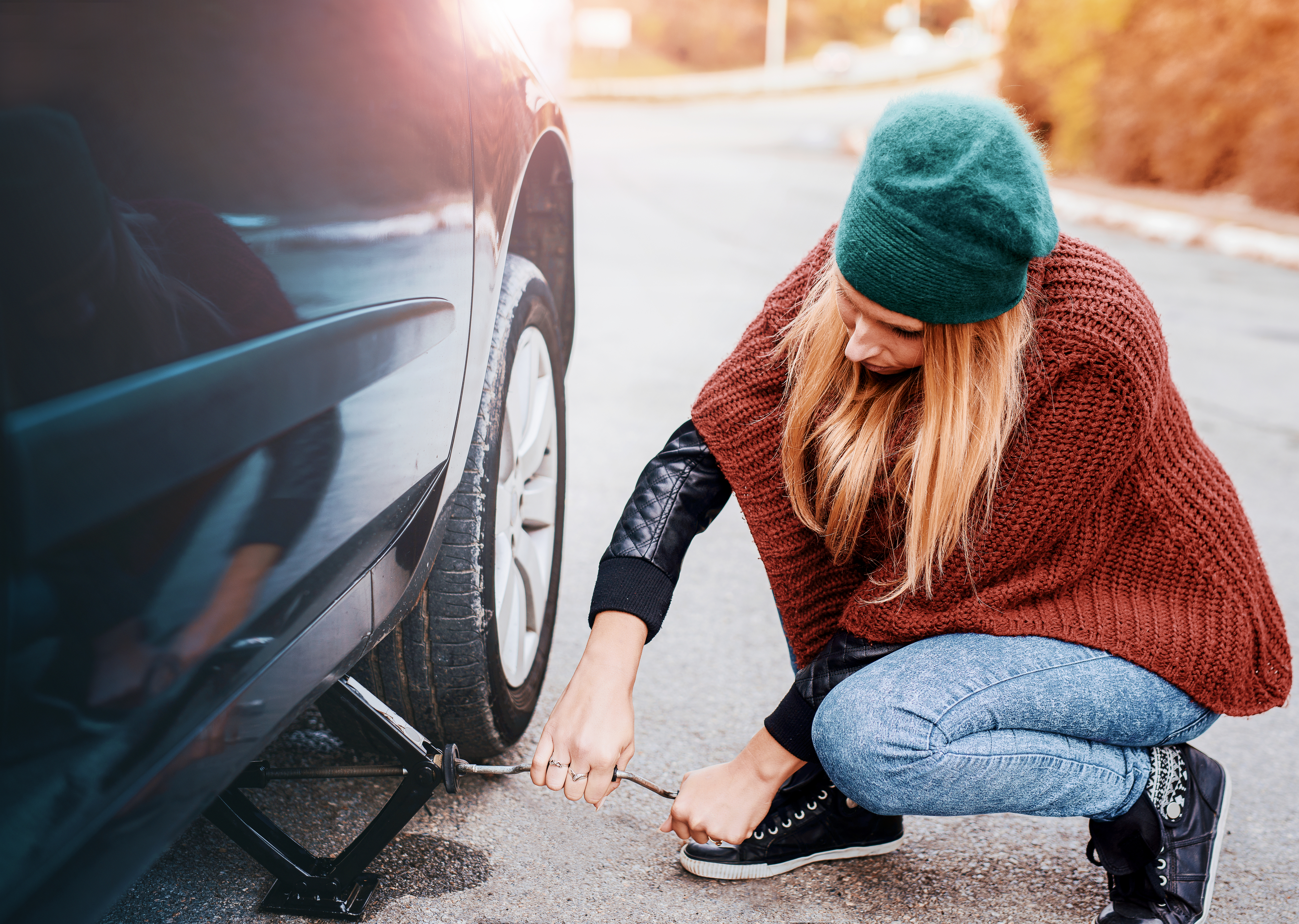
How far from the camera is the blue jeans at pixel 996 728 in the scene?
1.48 metres

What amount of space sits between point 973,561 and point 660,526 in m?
0.43

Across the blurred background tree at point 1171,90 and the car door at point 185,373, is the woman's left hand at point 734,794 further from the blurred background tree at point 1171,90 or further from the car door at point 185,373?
the blurred background tree at point 1171,90

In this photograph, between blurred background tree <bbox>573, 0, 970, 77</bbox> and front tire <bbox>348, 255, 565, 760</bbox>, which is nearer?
front tire <bbox>348, 255, 565, 760</bbox>

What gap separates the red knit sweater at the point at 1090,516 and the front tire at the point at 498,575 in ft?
1.07

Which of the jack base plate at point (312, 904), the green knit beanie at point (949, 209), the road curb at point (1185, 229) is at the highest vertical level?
the green knit beanie at point (949, 209)

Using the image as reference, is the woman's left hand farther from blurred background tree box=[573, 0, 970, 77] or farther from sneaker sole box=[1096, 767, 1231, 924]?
blurred background tree box=[573, 0, 970, 77]

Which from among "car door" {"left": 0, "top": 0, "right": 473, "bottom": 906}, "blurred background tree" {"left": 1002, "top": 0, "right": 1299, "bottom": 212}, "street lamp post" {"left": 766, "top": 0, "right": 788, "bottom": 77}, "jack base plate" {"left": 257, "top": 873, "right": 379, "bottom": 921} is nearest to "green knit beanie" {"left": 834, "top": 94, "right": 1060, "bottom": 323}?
"car door" {"left": 0, "top": 0, "right": 473, "bottom": 906}

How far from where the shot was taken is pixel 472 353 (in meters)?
1.55

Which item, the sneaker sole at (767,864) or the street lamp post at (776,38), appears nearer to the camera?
the sneaker sole at (767,864)

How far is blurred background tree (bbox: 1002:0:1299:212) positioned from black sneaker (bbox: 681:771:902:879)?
414 inches

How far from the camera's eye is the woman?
146cm

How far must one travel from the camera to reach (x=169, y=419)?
881mm

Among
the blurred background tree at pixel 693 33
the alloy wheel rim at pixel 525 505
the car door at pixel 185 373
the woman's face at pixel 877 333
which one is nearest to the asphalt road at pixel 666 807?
the alloy wheel rim at pixel 525 505

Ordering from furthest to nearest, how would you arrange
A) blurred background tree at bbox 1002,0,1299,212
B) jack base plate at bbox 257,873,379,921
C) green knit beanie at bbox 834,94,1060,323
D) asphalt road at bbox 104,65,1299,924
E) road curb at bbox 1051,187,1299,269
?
blurred background tree at bbox 1002,0,1299,212 < road curb at bbox 1051,187,1299,269 < asphalt road at bbox 104,65,1299,924 < jack base plate at bbox 257,873,379,921 < green knit beanie at bbox 834,94,1060,323
